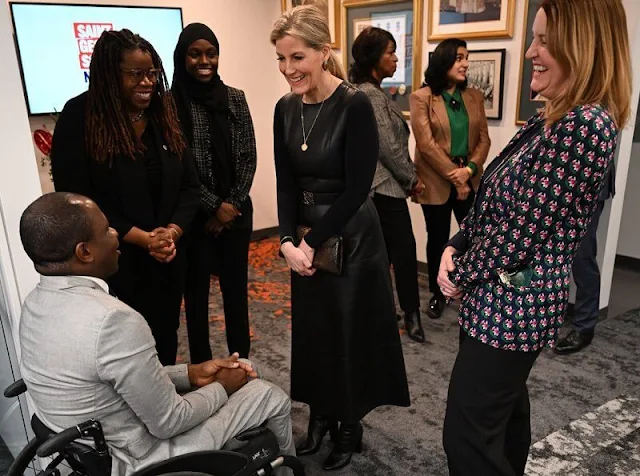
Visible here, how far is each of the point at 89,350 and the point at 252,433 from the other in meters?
0.56

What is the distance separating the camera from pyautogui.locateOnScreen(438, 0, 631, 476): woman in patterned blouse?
4.14 ft

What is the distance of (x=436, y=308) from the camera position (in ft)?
12.0

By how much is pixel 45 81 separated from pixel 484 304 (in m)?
3.75

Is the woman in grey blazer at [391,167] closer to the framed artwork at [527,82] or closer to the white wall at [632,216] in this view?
→ the framed artwork at [527,82]

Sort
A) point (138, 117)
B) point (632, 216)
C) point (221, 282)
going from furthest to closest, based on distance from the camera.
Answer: point (632, 216) < point (221, 282) < point (138, 117)

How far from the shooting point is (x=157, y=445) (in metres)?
1.43

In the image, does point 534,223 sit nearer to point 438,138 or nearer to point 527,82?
point 438,138

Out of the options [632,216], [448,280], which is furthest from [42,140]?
[632,216]

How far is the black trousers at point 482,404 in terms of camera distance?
57.7 inches

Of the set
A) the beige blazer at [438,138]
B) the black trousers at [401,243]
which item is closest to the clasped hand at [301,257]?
the black trousers at [401,243]

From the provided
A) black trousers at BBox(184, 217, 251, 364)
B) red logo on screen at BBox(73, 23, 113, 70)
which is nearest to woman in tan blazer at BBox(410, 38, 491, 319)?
black trousers at BBox(184, 217, 251, 364)

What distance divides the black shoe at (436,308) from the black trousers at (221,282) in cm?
140

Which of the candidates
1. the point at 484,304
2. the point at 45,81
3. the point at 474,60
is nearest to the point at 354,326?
the point at 484,304

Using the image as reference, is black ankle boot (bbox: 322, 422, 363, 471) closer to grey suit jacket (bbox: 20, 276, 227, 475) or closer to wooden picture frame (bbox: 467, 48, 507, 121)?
grey suit jacket (bbox: 20, 276, 227, 475)
